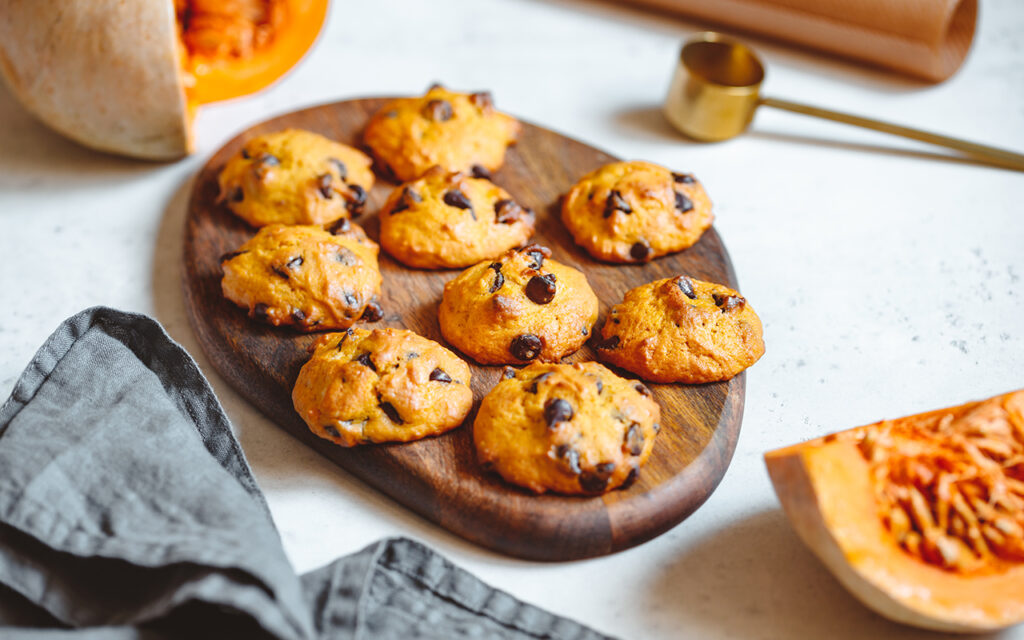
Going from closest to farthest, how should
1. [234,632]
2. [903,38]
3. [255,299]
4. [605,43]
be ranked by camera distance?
[234,632]
[255,299]
[903,38]
[605,43]

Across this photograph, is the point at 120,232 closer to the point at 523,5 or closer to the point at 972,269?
the point at 523,5

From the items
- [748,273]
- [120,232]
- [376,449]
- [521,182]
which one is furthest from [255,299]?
[748,273]

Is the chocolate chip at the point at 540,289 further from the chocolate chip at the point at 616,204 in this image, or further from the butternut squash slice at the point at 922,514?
the butternut squash slice at the point at 922,514

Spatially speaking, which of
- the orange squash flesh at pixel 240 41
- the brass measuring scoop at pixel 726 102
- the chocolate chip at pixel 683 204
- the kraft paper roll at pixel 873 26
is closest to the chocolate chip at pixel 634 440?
the chocolate chip at pixel 683 204

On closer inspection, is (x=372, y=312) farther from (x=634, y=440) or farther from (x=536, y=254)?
(x=634, y=440)

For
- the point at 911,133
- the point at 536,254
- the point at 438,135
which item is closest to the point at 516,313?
the point at 536,254

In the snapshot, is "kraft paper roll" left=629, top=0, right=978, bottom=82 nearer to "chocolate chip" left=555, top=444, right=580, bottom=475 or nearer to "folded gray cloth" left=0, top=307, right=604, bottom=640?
"chocolate chip" left=555, top=444, right=580, bottom=475
